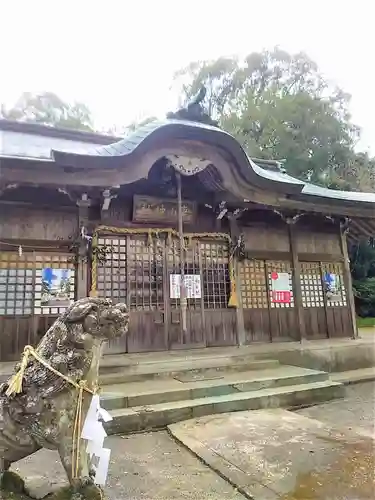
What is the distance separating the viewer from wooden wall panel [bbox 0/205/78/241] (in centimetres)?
648

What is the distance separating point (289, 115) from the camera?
21609 mm

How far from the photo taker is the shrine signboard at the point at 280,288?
8281 millimetres

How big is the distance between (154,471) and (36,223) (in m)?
4.88

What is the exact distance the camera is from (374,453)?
11.3 feet

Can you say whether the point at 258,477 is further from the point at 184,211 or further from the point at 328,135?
the point at 328,135

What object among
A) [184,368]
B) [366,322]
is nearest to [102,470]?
[184,368]

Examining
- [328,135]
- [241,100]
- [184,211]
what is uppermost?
[241,100]

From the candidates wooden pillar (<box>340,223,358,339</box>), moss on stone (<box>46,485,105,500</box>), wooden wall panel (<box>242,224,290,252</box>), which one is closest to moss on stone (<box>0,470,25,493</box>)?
moss on stone (<box>46,485,105,500</box>)

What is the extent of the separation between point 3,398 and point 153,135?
5.09 meters

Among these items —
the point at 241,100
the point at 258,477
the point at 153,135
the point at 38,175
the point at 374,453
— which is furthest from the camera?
the point at 241,100

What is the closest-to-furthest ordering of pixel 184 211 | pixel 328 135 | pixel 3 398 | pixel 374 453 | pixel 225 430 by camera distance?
pixel 3 398, pixel 374 453, pixel 225 430, pixel 184 211, pixel 328 135

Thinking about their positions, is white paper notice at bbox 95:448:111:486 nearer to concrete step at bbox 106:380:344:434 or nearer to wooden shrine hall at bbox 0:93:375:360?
concrete step at bbox 106:380:344:434

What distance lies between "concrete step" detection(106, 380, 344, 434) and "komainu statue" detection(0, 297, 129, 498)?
2.21 m

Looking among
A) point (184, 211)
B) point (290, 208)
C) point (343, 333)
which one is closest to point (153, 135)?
point (184, 211)
